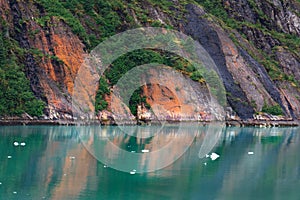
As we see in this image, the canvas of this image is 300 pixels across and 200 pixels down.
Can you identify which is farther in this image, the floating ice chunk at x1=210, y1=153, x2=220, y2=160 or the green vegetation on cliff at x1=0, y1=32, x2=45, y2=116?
the green vegetation on cliff at x1=0, y1=32, x2=45, y2=116

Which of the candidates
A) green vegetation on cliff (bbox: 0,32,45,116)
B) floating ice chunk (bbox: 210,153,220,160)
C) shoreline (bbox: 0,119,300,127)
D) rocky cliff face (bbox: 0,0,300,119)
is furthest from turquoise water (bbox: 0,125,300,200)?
rocky cliff face (bbox: 0,0,300,119)

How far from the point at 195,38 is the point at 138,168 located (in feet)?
220

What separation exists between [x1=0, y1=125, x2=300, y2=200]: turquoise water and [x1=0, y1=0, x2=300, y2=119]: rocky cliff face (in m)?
17.7

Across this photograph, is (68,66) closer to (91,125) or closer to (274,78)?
(91,125)

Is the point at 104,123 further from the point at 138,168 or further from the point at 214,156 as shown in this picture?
the point at 138,168

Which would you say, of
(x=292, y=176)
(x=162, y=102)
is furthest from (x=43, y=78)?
(x=292, y=176)

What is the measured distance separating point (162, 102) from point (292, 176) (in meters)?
46.7

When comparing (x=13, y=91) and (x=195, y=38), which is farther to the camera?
(x=195, y=38)

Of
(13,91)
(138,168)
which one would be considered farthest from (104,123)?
(138,168)

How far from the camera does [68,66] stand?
85.2m

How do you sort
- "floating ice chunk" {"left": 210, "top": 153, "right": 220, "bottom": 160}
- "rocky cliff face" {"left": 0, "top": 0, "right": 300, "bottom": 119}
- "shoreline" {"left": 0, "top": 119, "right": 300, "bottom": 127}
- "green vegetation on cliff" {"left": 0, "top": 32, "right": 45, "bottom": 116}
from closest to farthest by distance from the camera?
"floating ice chunk" {"left": 210, "top": 153, "right": 220, "bottom": 160} < "shoreline" {"left": 0, "top": 119, "right": 300, "bottom": 127} < "green vegetation on cliff" {"left": 0, "top": 32, "right": 45, "bottom": 116} < "rocky cliff face" {"left": 0, "top": 0, "right": 300, "bottom": 119}

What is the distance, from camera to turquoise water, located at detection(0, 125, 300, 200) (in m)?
33.8

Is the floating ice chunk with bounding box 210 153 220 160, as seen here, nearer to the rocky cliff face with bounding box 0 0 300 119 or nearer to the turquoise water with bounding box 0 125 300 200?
the turquoise water with bounding box 0 125 300 200

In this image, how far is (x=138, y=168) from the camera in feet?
139
